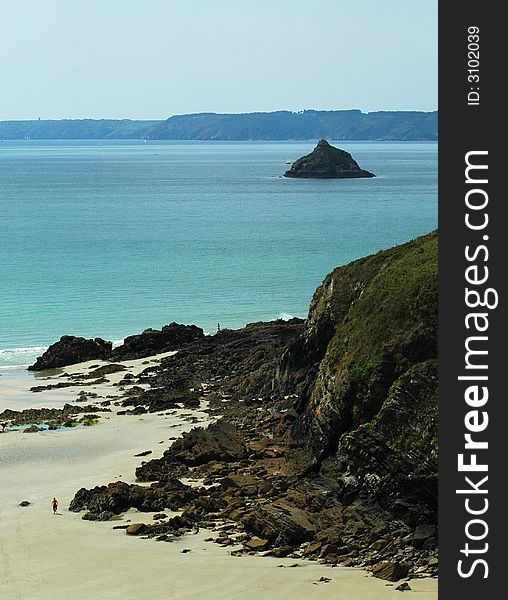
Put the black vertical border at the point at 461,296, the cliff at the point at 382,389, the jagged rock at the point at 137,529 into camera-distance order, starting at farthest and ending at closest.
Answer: the jagged rock at the point at 137,529 → the cliff at the point at 382,389 → the black vertical border at the point at 461,296

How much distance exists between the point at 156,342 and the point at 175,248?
155 ft

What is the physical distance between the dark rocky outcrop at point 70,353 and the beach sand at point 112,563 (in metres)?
16.2

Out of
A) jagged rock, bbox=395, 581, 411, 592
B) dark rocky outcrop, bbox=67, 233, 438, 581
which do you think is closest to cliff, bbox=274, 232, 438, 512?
dark rocky outcrop, bbox=67, 233, 438, 581

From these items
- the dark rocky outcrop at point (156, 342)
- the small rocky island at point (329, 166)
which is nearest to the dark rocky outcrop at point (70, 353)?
the dark rocky outcrop at point (156, 342)

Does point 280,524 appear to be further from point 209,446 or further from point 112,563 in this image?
point 209,446

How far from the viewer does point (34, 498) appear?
84.5 ft

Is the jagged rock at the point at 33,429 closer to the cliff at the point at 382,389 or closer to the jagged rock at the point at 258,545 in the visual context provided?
the cliff at the point at 382,389

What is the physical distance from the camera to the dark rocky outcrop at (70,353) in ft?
149

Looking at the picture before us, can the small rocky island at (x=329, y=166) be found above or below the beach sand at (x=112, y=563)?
above

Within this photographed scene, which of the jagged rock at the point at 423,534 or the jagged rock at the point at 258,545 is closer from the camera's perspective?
the jagged rock at the point at 423,534

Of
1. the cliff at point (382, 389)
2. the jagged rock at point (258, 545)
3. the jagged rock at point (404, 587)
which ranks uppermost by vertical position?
the cliff at point (382, 389)

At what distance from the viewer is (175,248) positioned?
93.9 metres

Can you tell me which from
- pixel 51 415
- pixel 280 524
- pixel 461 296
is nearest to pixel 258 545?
pixel 280 524

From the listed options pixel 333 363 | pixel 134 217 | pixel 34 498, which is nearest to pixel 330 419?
pixel 333 363
